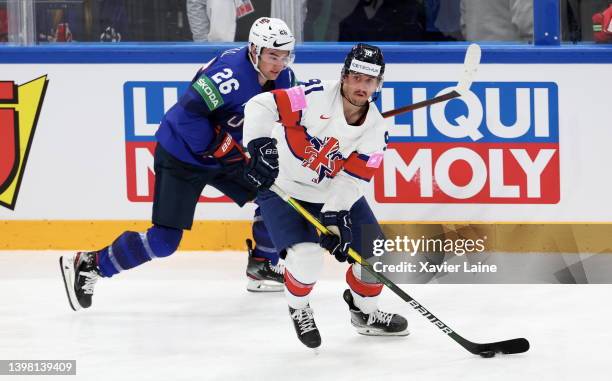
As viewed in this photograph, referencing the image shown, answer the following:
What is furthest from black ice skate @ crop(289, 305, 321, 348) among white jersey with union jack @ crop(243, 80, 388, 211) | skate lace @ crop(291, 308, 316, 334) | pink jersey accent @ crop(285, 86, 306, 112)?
pink jersey accent @ crop(285, 86, 306, 112)

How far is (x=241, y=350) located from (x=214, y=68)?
107 cm

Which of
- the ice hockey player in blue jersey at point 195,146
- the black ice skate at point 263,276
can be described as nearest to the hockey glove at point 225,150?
the ice hockey player in blue jersey at point 195,146

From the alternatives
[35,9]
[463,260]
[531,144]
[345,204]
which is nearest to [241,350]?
[345,204]

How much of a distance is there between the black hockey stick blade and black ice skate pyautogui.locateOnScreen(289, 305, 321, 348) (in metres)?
0.46

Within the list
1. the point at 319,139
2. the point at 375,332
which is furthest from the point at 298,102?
the point at 375,332

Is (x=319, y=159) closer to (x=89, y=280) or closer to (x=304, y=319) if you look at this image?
A: (x=304, y=319)

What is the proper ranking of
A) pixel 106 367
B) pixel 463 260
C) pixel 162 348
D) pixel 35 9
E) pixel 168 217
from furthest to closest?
pixel 35 9, pixel 463 260, pixel 168 217, pixel 162 348, pixel 106 367

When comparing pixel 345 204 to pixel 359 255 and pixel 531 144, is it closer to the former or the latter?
pixel 359 255

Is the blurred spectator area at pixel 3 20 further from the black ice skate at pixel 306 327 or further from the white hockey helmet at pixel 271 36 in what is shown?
the black ice skate at pixel 306 327

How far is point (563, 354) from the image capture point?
350 centimetres

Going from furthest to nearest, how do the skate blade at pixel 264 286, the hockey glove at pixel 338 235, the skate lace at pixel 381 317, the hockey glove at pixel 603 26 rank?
1. the hockey glove at pixel 603 26
2. the skate blade at pixel 264 286
3. the skate lace at pixel 381 317
4. the hockey glove at pixel 338 235

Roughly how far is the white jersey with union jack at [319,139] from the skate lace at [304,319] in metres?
0.32

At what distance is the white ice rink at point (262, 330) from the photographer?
11.1 ft

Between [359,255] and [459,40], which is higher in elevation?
[459,40]
